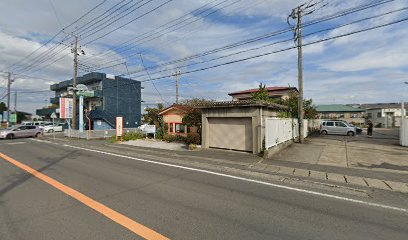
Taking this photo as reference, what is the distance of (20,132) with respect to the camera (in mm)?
27531

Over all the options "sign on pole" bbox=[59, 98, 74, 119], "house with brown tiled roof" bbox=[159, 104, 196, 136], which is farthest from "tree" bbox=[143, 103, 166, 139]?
"sign on pole" bbox=[59, 98, 74, 119]

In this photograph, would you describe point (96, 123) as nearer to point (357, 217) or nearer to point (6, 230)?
point (6, 230)

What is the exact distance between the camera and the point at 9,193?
6.00 metres

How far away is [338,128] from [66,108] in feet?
105

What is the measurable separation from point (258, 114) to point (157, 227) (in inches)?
369

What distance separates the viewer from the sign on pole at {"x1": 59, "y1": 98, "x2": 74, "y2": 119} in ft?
91.5

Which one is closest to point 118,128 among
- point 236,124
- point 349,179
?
point 236,124

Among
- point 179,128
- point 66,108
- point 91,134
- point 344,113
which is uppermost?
point 344,113

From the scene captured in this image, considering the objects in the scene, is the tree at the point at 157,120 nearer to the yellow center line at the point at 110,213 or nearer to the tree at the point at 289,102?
the tree at the point at 289,102

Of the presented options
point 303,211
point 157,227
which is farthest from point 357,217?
point 157,227

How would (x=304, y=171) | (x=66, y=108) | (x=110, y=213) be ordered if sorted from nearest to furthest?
(x=110, y=213)
(x=304, y=171)
(x=66, y=108)

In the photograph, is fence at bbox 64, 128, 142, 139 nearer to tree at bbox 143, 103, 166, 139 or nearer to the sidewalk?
tree at bbox 143, 103, 166, 139

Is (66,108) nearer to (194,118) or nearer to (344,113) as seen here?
(194,118)

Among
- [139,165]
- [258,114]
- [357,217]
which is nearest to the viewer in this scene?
[357,217]
